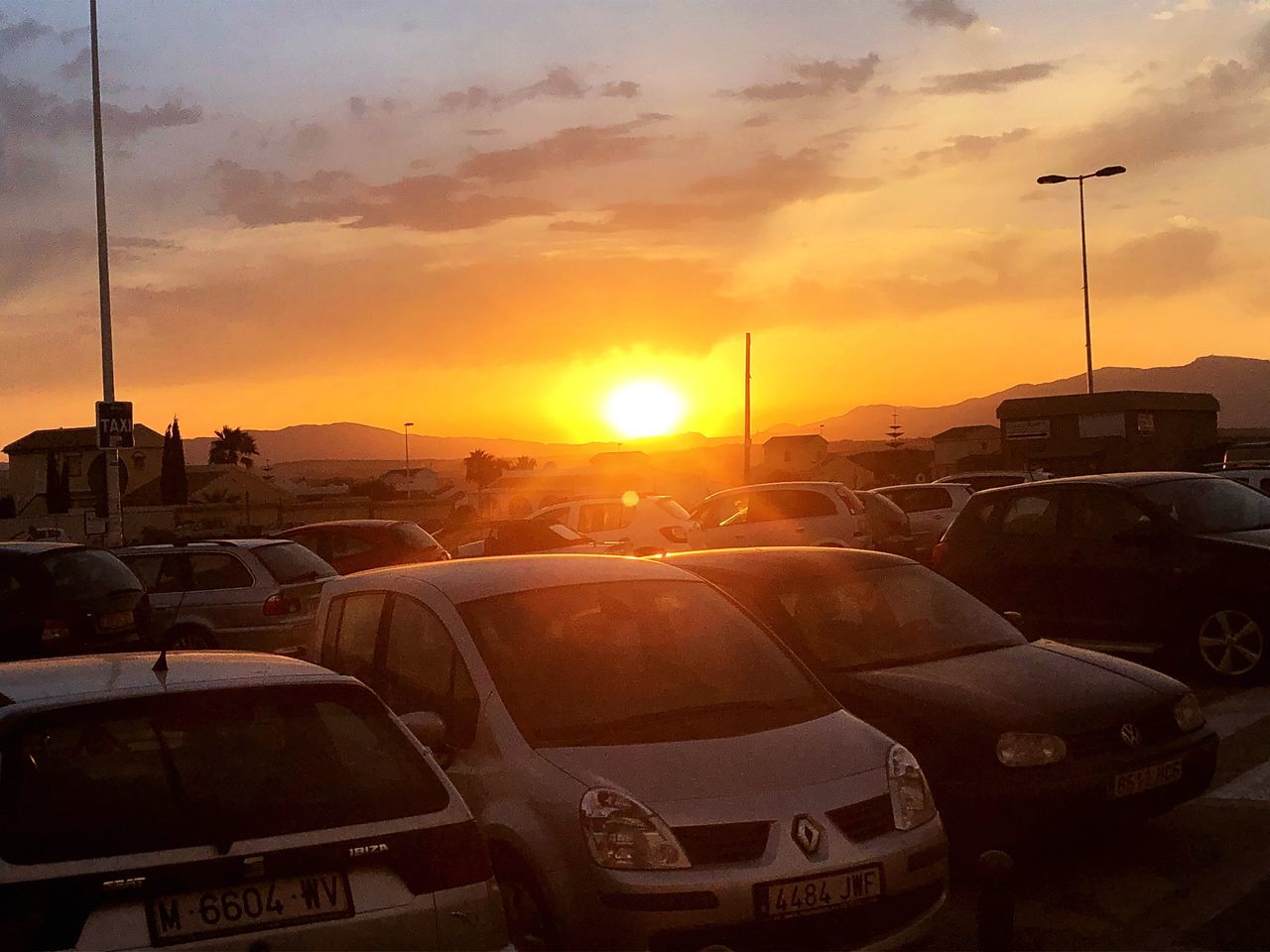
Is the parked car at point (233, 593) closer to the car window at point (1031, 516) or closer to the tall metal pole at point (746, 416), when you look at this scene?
the car window at point (1031, 516)

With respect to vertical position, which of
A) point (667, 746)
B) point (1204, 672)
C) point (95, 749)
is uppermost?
point (95, 749)

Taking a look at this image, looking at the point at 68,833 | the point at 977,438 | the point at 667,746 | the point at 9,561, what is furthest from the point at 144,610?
the point at 977,438

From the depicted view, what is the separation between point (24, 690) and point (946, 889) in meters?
3.45

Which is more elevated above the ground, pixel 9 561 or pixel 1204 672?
pixel 9 561

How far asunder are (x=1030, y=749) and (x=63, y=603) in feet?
30.0

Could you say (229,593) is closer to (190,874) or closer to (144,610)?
(144,610)

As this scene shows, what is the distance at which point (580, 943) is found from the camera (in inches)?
187

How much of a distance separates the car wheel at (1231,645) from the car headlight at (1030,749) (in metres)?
5.47

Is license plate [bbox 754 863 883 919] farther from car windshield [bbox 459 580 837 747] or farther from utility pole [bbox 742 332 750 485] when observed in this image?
utility pole [bbox 742 332 750 485]

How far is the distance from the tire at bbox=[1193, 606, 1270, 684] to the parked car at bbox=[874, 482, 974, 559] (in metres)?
17.1

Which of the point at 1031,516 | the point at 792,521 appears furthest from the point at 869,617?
the point at 792,521

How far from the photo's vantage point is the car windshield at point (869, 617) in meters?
7.48

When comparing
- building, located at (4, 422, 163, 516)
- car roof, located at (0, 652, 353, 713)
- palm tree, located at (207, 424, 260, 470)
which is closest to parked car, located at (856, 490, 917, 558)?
car roof, located at (0, 652, 353, 713)

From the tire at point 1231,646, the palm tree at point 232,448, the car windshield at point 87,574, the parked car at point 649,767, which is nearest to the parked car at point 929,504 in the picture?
the tire at point 1231,646
